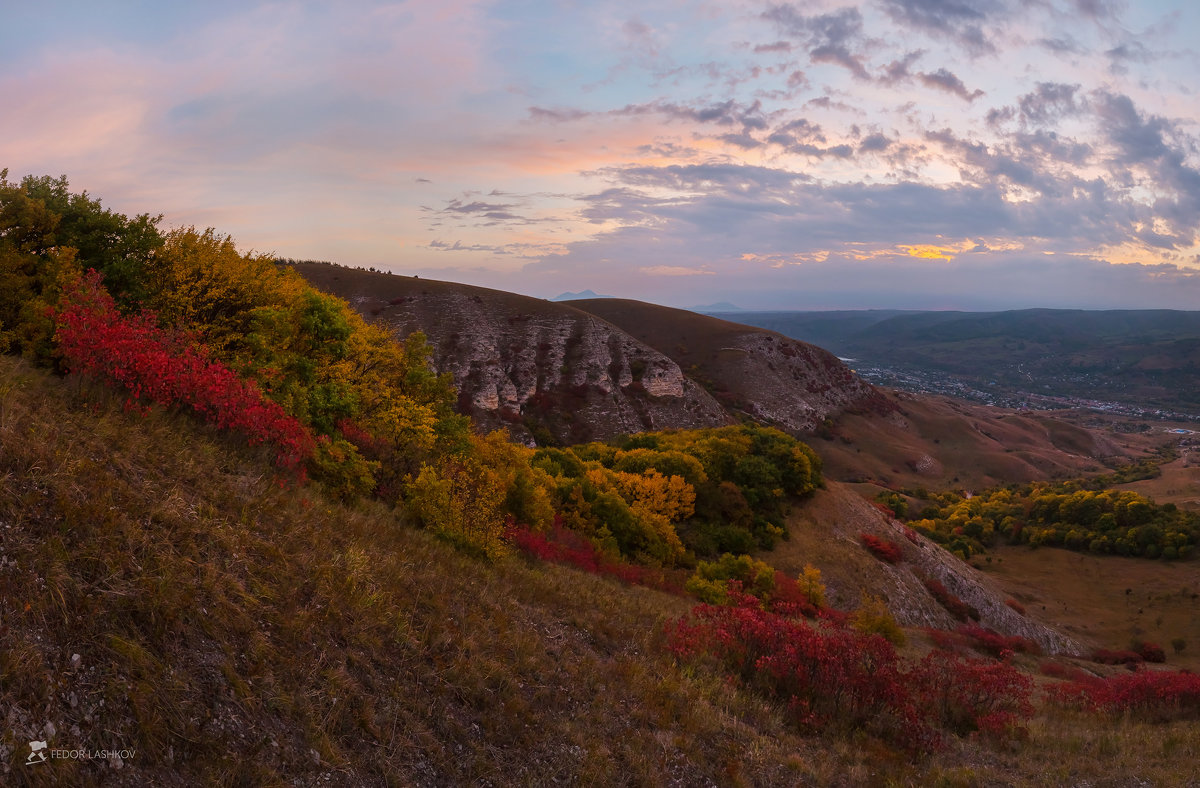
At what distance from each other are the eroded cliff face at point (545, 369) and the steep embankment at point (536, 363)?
0.17m

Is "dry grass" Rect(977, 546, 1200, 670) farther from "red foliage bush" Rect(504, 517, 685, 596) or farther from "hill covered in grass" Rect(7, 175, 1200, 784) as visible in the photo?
"red foliage bush" Rect(504, 517, 685, 596)

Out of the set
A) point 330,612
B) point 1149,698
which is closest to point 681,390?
point 1149,698

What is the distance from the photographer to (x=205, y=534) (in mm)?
9633

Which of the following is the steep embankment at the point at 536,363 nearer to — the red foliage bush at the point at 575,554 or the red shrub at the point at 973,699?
the red foliage bush at the point at 575,554

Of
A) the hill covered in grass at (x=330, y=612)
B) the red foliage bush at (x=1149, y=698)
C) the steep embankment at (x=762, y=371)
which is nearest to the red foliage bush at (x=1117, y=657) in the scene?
the hill covered in grass at (x=330, y=612)

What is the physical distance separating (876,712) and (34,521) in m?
17.1

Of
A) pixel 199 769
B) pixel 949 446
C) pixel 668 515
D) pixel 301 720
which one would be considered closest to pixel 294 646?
pixel 301 720

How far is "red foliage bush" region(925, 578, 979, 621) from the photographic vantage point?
139 ft

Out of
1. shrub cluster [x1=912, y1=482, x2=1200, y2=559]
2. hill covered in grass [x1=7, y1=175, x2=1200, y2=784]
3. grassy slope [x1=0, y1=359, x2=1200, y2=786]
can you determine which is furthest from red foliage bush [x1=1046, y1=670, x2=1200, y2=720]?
shrub cluster [x1=912, y1=482, x2=1200, y2=559]

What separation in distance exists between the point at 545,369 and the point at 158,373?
264ft

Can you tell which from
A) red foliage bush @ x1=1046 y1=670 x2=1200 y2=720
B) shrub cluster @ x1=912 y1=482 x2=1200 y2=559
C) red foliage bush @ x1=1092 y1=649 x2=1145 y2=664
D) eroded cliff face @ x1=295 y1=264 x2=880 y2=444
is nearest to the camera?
red foliage bush @ x1=1046 y1=670 x2=1200 y2=720

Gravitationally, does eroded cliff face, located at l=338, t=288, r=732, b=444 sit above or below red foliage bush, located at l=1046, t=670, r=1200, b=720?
above

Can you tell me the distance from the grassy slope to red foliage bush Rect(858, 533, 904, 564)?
27.7 meters

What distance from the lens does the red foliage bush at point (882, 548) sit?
42500 millimetres
